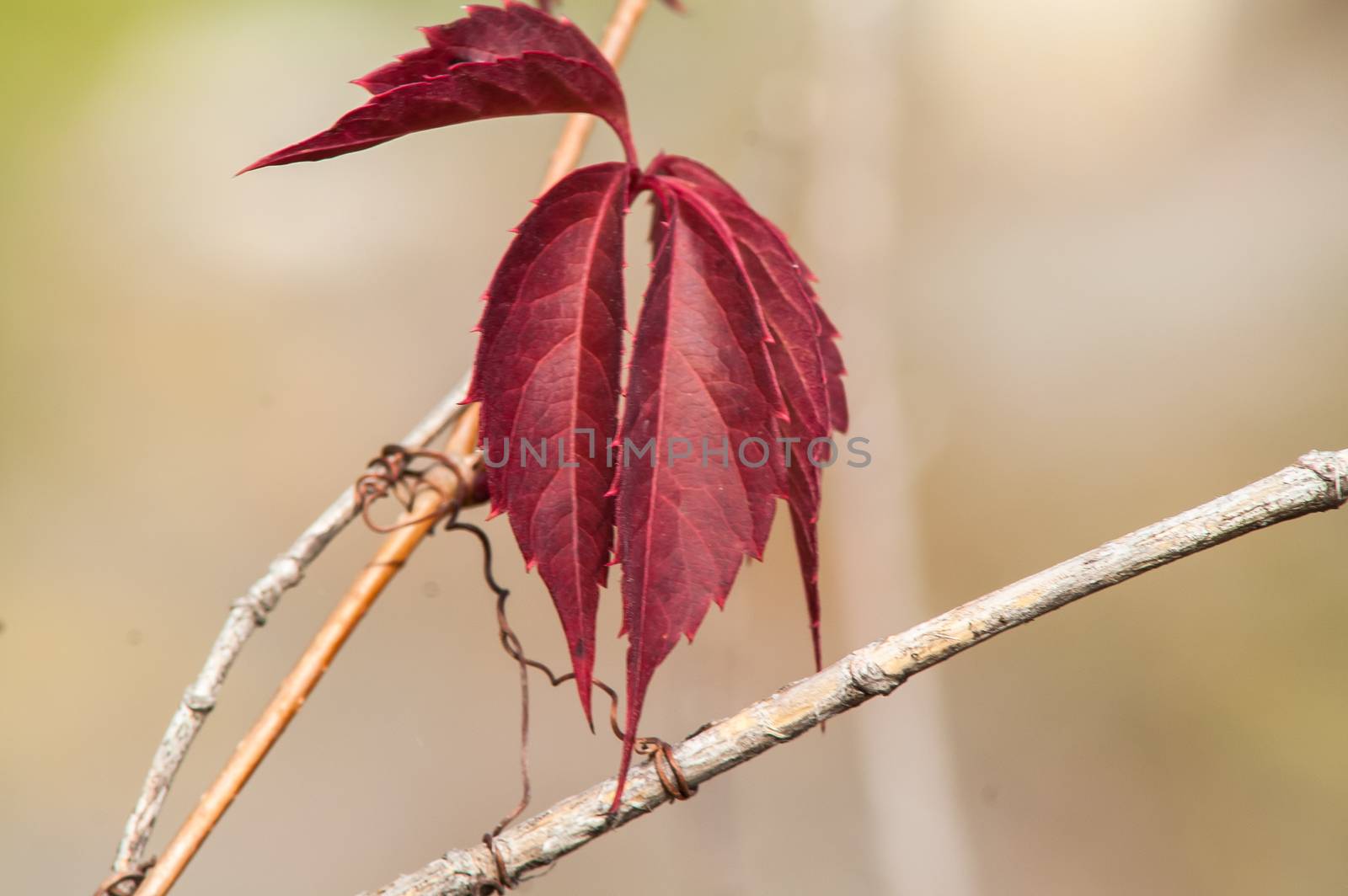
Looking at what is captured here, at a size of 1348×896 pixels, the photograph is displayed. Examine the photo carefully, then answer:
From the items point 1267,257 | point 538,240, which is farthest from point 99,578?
point 1267,257

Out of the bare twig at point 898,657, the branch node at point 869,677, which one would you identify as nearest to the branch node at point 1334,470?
the bare twig at point 898,657

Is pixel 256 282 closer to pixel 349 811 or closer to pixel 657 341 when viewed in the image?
pixel 349 811

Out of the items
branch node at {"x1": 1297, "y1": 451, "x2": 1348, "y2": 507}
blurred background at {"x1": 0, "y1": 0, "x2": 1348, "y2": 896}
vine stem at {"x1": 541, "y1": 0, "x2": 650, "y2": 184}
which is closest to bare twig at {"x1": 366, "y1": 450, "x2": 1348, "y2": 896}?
branch node at {"x1": 1297, "y1": 451, "x2": 1348, "y2": 507}

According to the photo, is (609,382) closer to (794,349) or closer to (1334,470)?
(794,349)

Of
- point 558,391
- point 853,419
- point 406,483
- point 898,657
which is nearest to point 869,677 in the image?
point 898,657

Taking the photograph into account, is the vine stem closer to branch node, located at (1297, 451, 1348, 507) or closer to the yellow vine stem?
the yellow vine stem
